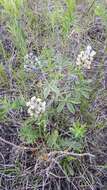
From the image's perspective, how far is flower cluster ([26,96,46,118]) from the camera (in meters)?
1.29

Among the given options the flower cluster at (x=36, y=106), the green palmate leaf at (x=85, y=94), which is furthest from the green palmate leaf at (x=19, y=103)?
the green palmate leaf at (x=85, y=94)

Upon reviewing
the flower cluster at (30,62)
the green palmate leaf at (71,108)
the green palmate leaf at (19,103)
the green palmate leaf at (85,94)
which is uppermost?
the flower cluster at (30,62)

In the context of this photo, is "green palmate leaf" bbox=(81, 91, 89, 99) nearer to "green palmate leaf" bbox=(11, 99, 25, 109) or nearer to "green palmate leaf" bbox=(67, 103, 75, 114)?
"green palmate leaf" bbox=(67, 103, 75, 114)

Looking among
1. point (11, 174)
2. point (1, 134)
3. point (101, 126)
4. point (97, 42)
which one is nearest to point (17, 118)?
point (1, 134)

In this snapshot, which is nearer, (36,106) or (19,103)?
(36,106)

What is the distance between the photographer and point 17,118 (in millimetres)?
1488

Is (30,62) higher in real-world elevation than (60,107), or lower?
higher

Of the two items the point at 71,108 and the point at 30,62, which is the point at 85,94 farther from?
the point at 30,62

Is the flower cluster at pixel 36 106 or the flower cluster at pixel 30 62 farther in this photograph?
the flower cluster at pixel 30 62

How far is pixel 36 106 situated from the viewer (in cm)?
129

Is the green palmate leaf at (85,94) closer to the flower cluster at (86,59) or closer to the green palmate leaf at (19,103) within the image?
the flower cluster at (86,59)

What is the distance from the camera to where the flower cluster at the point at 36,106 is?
1.29 m

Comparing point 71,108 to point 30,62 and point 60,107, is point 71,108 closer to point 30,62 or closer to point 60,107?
point 60,107

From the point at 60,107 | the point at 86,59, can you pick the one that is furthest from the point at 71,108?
the point at 86,59
